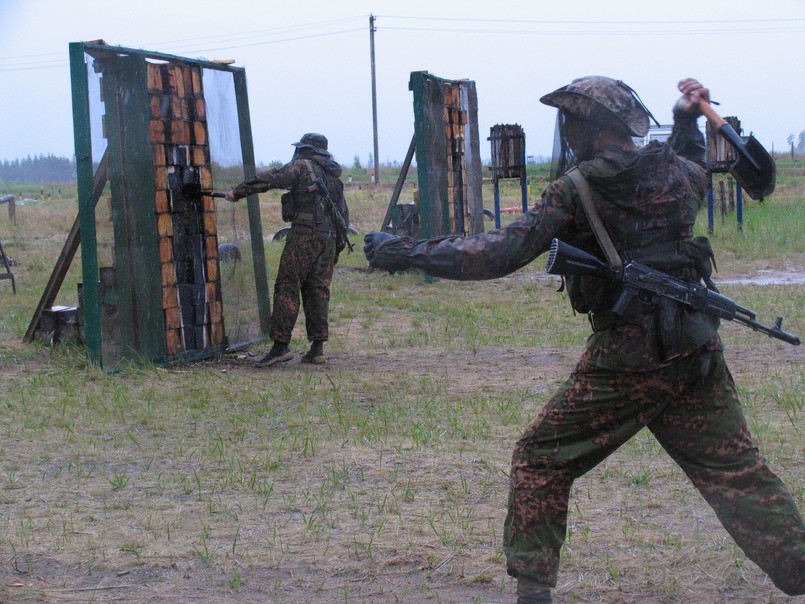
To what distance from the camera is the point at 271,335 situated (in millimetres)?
8703

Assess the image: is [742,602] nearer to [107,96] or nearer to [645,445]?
[645,445]

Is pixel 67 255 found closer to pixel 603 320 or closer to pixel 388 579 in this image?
pixel 388 579

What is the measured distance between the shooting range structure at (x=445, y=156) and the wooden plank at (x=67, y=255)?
19.2ft

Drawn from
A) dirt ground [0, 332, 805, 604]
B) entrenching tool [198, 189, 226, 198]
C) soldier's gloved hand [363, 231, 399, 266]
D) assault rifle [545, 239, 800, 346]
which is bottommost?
dirt ground [0, 332, 805, 604]

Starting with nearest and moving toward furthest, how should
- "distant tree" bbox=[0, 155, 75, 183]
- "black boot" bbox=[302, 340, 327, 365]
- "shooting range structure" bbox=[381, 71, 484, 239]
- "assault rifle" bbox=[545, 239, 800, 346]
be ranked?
"assault rifle" bbox=[545, 239, 800, 346], "black boot" bbox=[302, 340, 327, 365], "shooting range structure" bbox=[381, 71, 484, 239], "distant tree" bbox=[0, 155, 75, 183]

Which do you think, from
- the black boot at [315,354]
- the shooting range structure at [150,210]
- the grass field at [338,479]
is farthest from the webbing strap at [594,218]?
the black boot at [315,354]

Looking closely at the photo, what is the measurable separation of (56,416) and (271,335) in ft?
7.42

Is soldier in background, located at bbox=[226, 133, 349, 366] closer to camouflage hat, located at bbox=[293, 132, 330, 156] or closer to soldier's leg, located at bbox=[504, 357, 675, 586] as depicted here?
camouflage hat, located at bbox=[293, 132, 330, 156]

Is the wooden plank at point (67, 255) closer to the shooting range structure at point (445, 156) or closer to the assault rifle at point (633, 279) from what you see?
the assault rifle at point (633, 279)

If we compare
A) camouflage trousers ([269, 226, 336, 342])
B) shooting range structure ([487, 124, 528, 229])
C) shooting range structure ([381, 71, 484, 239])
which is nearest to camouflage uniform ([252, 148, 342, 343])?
camouflage trousers ([269, 226, 336, 342])

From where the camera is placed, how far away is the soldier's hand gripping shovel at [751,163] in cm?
374

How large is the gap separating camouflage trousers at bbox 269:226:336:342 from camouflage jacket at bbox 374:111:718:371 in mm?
5134

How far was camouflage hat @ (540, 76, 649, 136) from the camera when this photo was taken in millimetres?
3434

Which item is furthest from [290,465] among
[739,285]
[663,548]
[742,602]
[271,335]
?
[739,285]
